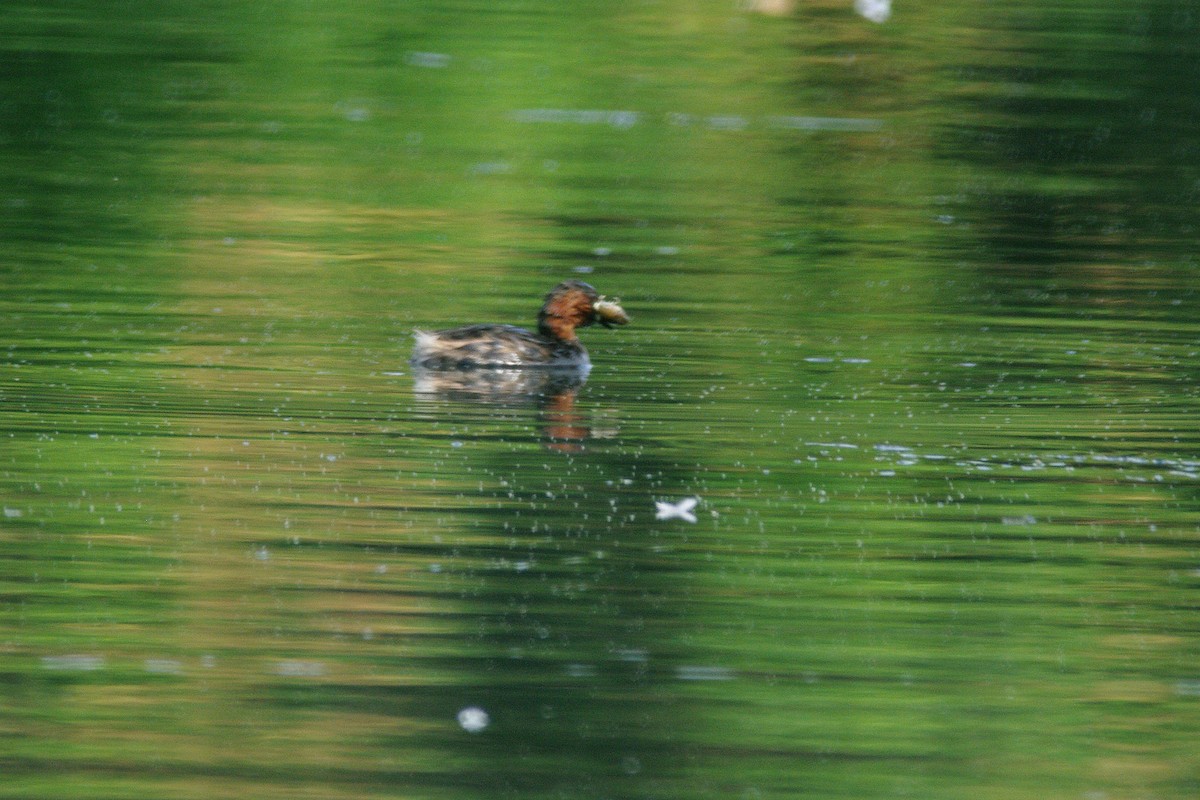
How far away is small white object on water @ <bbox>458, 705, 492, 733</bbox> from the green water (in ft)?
0.04

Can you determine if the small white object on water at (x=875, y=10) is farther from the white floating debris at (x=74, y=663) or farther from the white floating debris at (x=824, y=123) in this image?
the white floating debris at (x=74, y=663)

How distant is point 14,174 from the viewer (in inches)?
667

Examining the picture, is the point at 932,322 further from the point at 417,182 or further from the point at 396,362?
the point at 417,182

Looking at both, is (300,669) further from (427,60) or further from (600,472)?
(427,60)

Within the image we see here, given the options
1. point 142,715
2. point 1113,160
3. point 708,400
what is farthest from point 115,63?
point 142,715

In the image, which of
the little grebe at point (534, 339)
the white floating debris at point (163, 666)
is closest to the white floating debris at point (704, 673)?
the white floating debris at point (163, 666)

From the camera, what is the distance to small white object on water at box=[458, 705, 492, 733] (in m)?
5.40

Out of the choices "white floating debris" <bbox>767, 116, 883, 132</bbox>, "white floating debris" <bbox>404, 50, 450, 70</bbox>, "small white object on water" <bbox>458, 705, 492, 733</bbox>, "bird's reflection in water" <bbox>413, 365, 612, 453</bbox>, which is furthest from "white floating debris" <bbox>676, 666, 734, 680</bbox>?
"white floating debris" <bbox>404, 50, 450, 70</bbox>

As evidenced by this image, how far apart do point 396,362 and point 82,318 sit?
1620 mm

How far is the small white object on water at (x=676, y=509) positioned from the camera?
7473 millimetres

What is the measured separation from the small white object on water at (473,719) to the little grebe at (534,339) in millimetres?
4919

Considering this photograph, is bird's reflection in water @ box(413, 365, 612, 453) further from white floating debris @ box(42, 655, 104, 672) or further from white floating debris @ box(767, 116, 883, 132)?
white floating debris @ box(767, 116, 883, 132)

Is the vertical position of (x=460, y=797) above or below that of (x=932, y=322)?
above

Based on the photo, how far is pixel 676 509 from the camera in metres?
7.54
